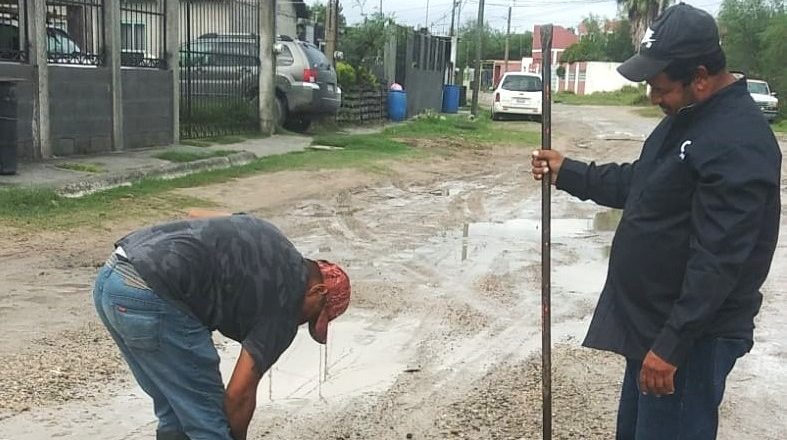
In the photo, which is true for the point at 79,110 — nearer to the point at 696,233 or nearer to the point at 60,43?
the point at 60,43

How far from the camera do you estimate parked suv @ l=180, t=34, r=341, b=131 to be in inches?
672

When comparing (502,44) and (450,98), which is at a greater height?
(502,44)

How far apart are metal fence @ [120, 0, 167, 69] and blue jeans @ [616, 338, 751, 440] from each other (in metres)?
12.5

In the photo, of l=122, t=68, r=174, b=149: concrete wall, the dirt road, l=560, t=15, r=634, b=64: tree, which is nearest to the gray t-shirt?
the dirt road

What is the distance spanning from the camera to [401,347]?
592 cm

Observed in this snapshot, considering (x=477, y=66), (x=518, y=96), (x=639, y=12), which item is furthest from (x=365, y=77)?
(x=639, y=12)

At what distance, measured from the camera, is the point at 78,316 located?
20.4ft

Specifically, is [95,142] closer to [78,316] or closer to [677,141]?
[78,316]

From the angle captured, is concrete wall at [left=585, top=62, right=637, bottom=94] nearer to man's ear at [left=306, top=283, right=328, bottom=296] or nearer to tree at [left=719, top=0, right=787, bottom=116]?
tree at [left=719, top=0, right=787, bottom=116]

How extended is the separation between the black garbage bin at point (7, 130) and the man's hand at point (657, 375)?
956 centimetres

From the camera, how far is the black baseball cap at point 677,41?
2877 mm

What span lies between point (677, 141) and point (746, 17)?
42.3m

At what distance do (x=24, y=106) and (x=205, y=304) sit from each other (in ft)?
33.0

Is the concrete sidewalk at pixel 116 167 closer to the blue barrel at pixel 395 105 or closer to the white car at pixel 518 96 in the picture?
the blue barrel at pixel 395 105
